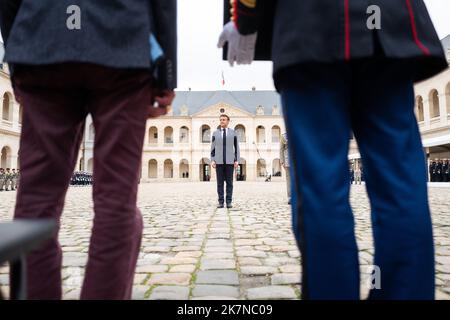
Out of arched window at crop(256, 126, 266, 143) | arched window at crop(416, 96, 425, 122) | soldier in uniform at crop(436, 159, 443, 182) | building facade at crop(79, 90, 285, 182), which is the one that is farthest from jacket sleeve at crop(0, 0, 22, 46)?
arched window at crop(256, 126, 266, 143)

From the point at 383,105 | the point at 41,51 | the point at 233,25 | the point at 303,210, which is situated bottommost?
the point at 303,210

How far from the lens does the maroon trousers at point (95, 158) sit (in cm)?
151

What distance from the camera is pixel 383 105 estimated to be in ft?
4.83

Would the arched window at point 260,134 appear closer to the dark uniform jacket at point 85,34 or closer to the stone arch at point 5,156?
the stone arch at point 5,156

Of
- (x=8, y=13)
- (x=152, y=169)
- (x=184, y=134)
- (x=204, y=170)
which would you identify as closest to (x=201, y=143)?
(x=184, y=134)

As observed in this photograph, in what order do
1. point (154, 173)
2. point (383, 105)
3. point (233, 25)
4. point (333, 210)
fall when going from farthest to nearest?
point (154, 173) → point (233, 25) → point (383, 105) → point (333, 210)

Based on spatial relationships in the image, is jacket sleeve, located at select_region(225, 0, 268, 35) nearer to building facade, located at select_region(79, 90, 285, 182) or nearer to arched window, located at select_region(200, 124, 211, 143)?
building facade, located at select_region(79, 90, 285, 182)

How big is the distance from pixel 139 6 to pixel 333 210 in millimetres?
1150

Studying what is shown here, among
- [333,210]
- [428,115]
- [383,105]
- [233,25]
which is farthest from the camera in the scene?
[428,115]

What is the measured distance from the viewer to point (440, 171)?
77.9ft

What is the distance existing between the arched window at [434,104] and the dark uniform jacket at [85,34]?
124ft
